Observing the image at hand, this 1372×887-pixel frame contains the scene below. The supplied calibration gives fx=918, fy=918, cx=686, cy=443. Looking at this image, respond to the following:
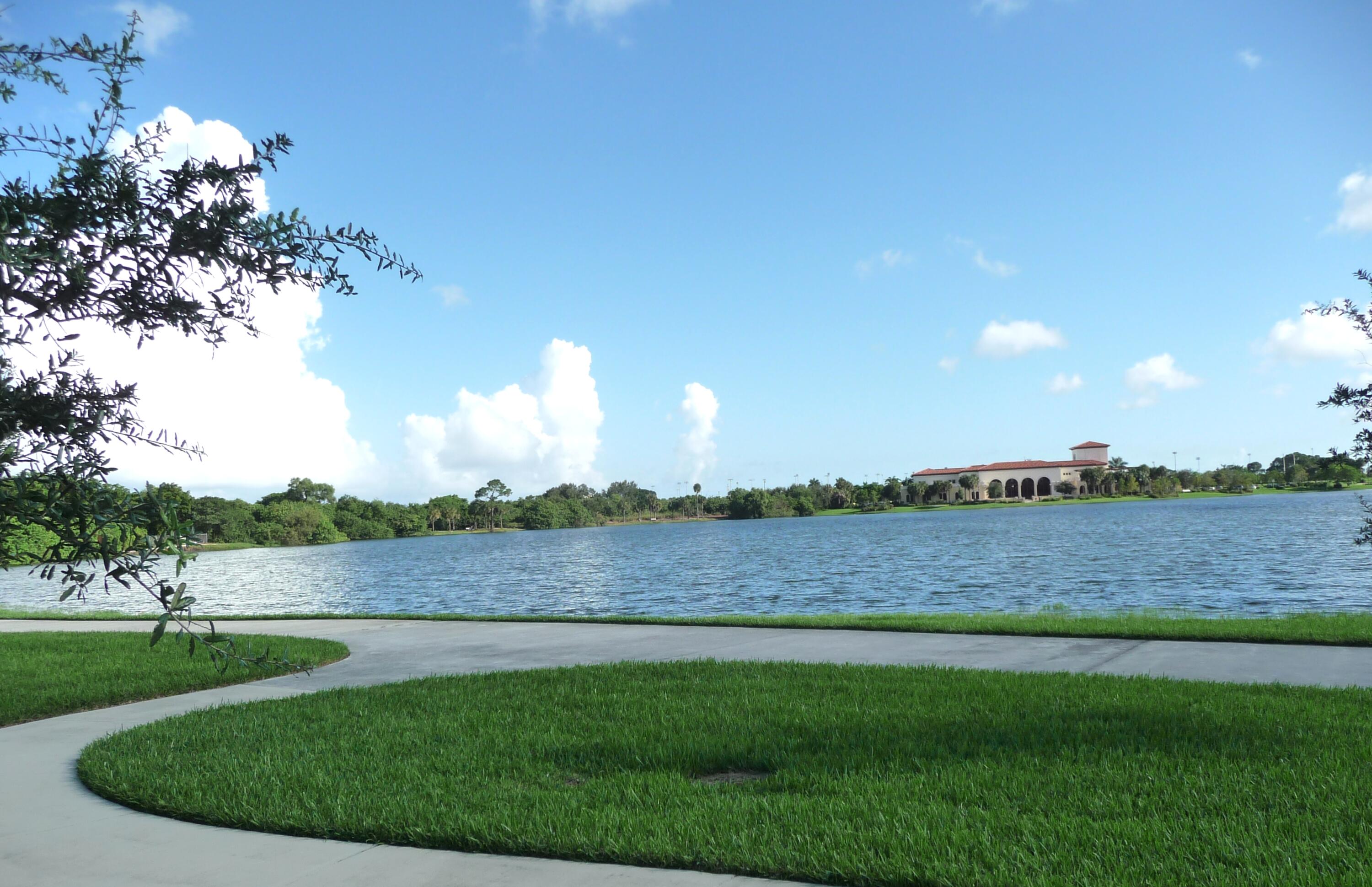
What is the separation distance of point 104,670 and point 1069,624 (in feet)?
45.6

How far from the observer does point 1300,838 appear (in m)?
4.75

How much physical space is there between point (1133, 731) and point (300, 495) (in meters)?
170

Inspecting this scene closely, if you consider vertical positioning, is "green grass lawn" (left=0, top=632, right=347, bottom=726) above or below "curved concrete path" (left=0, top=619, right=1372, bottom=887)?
above

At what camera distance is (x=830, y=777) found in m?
6.10

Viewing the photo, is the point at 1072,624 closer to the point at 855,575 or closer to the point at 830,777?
the point at 830,777

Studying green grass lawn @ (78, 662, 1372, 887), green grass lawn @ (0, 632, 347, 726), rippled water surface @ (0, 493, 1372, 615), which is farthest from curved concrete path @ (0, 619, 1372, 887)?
rippled water surface @ (0, 493, 1372, 615)

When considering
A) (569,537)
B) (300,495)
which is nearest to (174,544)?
(569,537)

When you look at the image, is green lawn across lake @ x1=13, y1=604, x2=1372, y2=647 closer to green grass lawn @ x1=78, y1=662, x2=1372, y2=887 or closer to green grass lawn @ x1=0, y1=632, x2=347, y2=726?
green grass lawn @ x1=0, y1=632, x2=347, y2=726

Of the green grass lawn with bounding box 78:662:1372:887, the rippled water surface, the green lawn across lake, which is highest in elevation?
the green grass lawn with bounding box 78:662:1372:887

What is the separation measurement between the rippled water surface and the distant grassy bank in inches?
250

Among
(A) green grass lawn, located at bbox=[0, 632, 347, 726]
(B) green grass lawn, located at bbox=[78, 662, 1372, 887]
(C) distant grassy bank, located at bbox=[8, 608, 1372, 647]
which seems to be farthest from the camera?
(C) distant grassy bank, located at bbox=[8, 608, 1372, 647]

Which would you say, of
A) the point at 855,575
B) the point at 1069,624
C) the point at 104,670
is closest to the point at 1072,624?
the point at 1069,624

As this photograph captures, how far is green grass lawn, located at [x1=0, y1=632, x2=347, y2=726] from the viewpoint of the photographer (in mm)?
10164

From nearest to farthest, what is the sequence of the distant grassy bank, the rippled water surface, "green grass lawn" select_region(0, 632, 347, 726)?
"green grass lawn" select_region(0, 632, 347, 726) < the distant grassy bank < the rippled water surface
